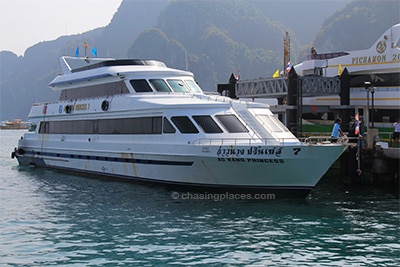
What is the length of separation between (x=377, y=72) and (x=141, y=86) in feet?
54.7

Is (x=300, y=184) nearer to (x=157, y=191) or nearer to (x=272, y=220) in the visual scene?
(x=272, y=220)

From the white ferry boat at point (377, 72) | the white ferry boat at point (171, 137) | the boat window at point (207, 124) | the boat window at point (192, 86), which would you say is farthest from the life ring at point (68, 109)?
the white ferry boat at point (377, 72)

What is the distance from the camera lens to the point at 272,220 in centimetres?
1566

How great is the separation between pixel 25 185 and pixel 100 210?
8.10m

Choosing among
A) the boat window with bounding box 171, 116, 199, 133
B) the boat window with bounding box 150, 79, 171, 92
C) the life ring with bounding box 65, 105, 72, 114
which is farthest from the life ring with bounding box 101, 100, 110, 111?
the boat window with bounding box 171, 116, 199, 133

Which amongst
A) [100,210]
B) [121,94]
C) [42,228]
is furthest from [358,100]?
[42,228]

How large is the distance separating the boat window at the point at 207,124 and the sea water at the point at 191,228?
2.60 meters

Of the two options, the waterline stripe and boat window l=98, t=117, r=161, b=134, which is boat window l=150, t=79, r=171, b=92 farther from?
the waterline stripe

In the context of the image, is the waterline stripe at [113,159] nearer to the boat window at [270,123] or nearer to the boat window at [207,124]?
the boat window at [207,124]

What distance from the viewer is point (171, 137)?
20.7 m

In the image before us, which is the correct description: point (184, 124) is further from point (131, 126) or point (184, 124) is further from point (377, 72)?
point (377, 72)

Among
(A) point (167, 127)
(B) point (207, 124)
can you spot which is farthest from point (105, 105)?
(B) point (207, 124)

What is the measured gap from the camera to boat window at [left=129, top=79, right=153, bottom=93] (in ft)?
77.4

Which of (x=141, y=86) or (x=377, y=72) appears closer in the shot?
(x=141, y=86)
